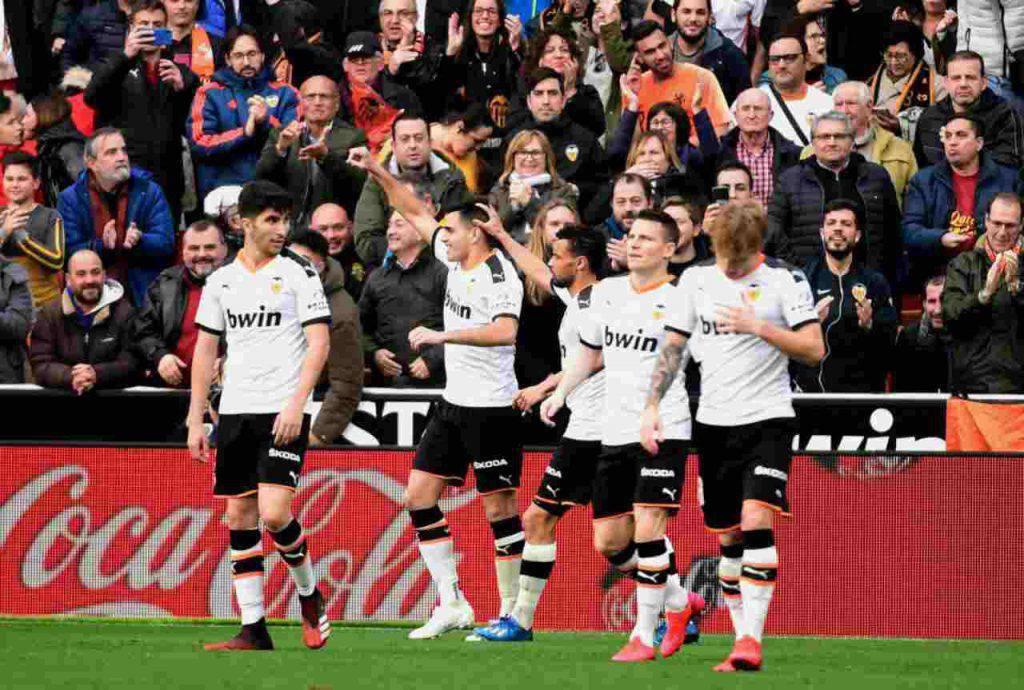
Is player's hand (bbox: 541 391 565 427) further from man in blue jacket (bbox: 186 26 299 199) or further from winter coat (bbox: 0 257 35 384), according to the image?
man in blue jacket (bbox: 186 26 299 199)

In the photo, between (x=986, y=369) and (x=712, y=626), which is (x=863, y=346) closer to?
(x=986, y=369)

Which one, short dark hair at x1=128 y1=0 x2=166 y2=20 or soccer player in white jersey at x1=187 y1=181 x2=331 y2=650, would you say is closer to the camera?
soccer player in white jersey at x1=187 y1=181 x2=331 y2=650

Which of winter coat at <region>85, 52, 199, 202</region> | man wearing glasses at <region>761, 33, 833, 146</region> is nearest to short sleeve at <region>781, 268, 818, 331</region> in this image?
man wearing glasses at <region>761, 33, 833, 146</region>

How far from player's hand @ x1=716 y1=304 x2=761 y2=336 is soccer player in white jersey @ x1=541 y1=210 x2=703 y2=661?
0.66m

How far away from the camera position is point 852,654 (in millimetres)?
10859

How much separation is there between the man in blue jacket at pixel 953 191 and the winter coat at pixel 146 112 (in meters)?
5.76

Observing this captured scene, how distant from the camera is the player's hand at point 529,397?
Result: 11055 millimetres

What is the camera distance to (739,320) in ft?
30.6

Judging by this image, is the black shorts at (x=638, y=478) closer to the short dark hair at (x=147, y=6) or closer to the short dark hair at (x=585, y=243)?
the short dark hair at (x=585, y=243)

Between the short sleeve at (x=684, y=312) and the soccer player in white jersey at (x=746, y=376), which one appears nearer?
the soccer player in white jersey at (x=746, y=376)

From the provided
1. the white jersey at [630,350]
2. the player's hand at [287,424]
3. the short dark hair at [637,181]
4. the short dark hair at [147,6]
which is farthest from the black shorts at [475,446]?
the short dark hair at [147,6]

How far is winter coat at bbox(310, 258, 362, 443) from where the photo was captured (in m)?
12.9

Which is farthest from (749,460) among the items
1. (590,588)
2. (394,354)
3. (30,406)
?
(30,406)

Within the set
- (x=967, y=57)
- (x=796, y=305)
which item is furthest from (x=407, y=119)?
(x=796, y=305)
